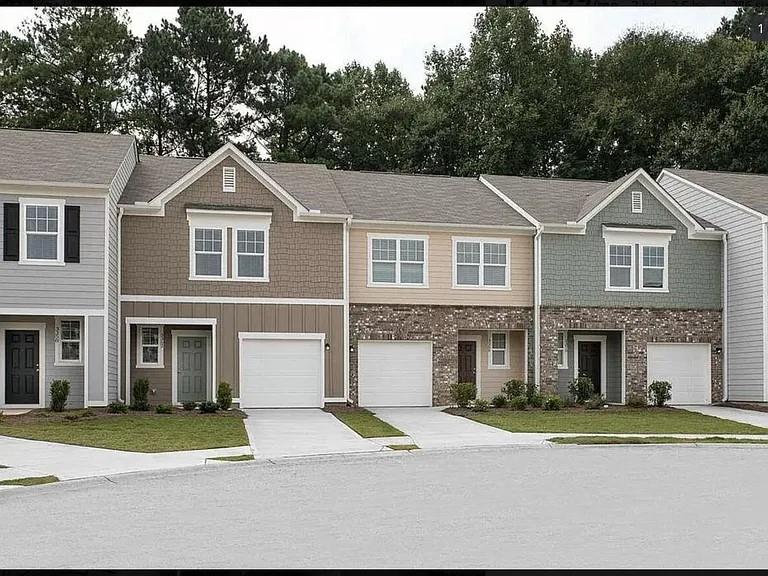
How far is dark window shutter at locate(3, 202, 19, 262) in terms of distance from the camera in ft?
81.6

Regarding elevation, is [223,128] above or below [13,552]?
above

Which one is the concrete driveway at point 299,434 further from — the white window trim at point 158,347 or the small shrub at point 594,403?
the small shrub at point 594,403

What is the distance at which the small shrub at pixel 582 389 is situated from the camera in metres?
29.6

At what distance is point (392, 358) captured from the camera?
1152 inches

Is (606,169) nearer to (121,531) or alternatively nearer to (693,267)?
(693,267)

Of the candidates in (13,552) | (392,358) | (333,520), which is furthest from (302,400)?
(13,552)

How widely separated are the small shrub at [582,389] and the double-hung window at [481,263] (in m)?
3.61

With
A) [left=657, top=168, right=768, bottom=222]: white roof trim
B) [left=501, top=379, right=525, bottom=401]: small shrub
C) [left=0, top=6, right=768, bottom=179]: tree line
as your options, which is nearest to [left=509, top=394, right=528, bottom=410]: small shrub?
[left=501, top=379, right=525, bottom=401]: small shrub

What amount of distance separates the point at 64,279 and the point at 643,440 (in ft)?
47.7

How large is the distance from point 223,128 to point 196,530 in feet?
133

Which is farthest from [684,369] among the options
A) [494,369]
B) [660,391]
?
[494,369]

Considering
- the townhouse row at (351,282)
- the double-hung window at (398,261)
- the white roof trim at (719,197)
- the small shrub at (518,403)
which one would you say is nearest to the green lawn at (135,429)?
the townhouse row at (351,282)

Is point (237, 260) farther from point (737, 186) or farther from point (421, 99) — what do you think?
point (421, 99)

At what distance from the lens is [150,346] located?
27609 mm
